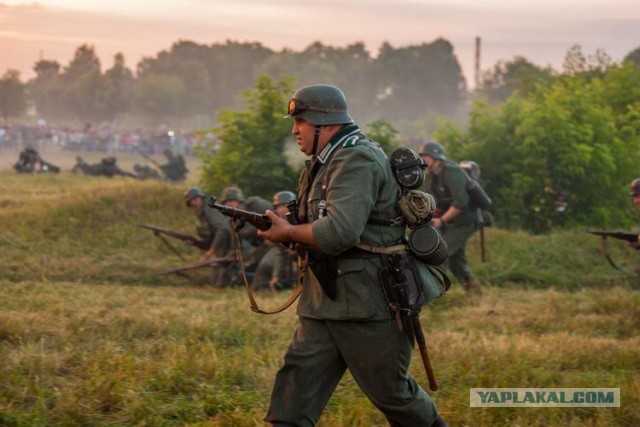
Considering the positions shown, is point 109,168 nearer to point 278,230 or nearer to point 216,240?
point 216,240

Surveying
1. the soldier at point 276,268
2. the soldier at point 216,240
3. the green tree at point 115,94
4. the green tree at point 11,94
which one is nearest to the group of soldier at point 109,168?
the soldier at point 216,240

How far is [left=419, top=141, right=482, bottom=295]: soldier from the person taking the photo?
1148 centimetres

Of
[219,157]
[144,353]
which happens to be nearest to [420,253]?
[144,353]

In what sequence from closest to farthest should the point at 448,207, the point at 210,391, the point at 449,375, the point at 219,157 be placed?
the point at 210,391
the point at 449,375
the point at 448,207
the point at 219,157

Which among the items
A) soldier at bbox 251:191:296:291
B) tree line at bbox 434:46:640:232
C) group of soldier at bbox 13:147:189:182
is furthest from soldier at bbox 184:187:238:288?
group of soldier at bbox 13:147:189:182

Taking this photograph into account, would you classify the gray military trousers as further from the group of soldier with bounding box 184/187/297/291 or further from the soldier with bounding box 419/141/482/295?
the group of soldier with bounding box 184/187/297/291

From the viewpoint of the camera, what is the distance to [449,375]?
→ 6938 mm

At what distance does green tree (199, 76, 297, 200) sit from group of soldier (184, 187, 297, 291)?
2.19m

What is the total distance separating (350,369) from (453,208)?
6.86m

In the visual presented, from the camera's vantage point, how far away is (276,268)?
40.3ft

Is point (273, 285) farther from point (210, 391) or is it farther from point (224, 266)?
point (210, 391)

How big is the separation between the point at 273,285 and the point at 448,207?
2208mm

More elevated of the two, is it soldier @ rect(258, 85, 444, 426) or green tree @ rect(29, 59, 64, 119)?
soldier @ rect(258, 85, 444, 426)

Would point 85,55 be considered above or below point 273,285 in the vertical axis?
below
